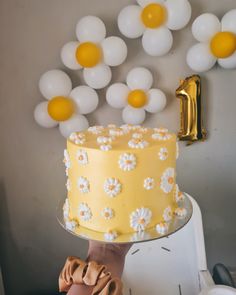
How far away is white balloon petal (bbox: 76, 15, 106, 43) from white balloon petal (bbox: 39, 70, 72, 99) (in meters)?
0.21

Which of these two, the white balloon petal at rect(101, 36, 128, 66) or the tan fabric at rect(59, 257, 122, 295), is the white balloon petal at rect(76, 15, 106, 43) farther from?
the tan fabric at rect(59, 257, 122, 295)

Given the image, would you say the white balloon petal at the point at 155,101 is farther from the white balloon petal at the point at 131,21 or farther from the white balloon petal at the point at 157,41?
the white balloon petal at the point at 131,21

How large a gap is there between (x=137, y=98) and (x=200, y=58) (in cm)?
36

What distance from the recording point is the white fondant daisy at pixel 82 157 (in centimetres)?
81

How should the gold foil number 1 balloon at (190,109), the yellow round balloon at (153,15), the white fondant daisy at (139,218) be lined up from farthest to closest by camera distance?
1. the gold foil number 1 balloon at (190,109)
2. the yellow round balloon at (153,15)
3. the white fondant daisy at (139,218)

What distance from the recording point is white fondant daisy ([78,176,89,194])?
82cm

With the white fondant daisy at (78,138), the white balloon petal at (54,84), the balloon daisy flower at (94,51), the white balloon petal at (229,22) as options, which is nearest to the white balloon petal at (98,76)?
the balloon daisy flower at (94,51)

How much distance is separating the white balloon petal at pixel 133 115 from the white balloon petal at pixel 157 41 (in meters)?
0.29

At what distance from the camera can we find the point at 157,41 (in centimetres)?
154

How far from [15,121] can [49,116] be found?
26cm

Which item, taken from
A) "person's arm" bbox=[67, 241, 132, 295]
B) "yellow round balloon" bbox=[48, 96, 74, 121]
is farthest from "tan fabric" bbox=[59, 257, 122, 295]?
"yellow round balloon" bbox=[48, 96, 74, 121]

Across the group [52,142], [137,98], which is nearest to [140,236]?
[137,98]

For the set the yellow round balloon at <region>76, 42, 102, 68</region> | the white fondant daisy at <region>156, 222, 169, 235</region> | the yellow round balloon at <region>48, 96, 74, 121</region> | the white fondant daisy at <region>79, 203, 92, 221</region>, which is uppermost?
the yellow round balloon at <region>76, 42, 102, 68</region>

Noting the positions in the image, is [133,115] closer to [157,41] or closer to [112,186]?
[157,41]
